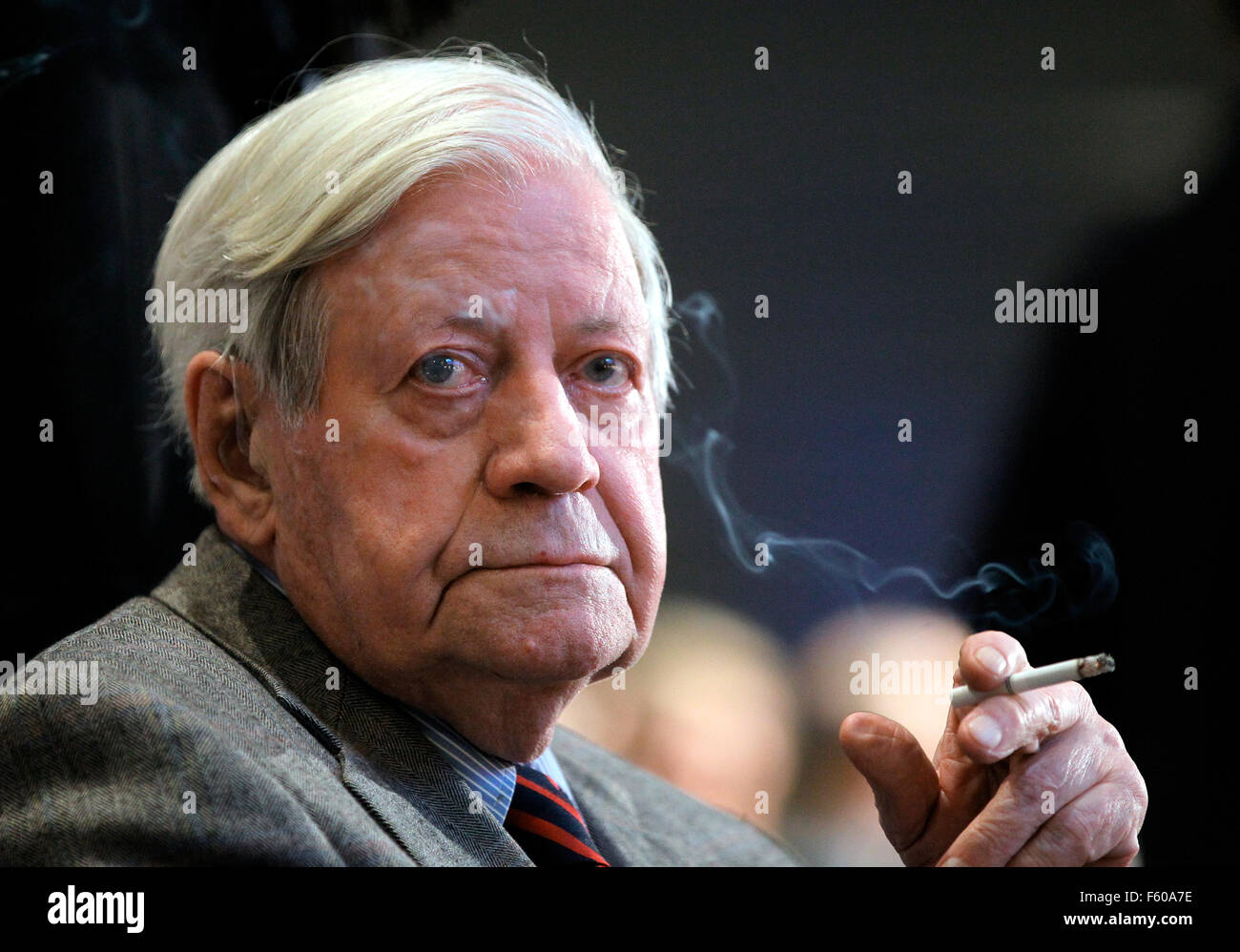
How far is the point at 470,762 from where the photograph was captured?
6.02 feet

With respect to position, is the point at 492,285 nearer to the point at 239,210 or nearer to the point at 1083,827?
the point at 239,210

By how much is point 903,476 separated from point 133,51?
1.56 metres

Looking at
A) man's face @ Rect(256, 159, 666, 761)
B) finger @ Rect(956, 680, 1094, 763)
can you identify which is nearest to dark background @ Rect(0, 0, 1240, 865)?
finger @ Rect(956, 680, 1094, 763)

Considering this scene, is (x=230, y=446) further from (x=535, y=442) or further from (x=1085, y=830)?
(x=1085, y=830)

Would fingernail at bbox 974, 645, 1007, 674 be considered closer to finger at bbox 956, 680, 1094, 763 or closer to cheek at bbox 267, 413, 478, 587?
finger at bbox 956, 680, 1094, 763

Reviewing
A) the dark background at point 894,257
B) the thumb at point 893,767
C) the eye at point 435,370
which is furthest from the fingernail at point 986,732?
the eye at point 435,370

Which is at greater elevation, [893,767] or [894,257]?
[894,257]

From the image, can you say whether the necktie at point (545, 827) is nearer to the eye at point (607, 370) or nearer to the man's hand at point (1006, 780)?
the man's hand at point (1006, 780)

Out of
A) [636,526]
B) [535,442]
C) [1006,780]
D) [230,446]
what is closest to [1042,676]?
[1006,780]

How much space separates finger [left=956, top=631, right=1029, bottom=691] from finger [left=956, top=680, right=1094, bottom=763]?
0.11 ft

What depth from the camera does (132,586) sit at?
7.32 ft

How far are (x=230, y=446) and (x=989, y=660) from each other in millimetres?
1170

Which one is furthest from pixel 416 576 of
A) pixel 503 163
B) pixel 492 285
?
pixel 503 163

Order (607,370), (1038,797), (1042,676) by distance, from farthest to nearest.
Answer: (607,370) → (1038,797) → (1042,676)
